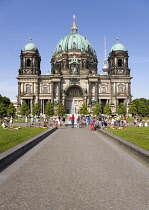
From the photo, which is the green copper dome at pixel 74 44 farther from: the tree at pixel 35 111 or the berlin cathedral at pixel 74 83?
the tree at pixel 35 111

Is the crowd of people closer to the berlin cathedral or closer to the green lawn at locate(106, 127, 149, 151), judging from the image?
the green lawn at locate(106, 127, 149, 151)

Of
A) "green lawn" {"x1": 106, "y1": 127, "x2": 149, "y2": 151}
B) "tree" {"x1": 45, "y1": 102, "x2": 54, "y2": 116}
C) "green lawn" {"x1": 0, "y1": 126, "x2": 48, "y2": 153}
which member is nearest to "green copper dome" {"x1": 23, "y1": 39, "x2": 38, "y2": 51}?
"tree" {"x1": 45, "y1": 102, "x2": 54, "y2": 116}

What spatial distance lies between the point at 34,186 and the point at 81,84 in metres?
87.6

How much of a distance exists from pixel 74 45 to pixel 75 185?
9936cm

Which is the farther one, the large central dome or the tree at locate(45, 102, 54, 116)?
the large central dome

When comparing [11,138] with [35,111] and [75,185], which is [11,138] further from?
[35,111]

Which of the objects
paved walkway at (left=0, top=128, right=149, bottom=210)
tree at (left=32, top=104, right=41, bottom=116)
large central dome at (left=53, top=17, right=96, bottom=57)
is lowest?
paved walkway at (left=0, top=128, right=149, bottom=210)

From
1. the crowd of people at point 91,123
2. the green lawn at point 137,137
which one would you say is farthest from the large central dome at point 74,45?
the green lawn at point 137,137

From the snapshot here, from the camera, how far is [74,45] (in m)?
101

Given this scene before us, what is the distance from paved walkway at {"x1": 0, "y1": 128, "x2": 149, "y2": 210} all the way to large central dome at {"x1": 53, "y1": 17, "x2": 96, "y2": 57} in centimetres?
9551

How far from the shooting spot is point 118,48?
3656 inches

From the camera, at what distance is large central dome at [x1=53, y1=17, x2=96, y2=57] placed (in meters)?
101

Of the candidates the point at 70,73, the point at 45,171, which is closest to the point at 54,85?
the point at 70,73

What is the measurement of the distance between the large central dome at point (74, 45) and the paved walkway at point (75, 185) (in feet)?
313
